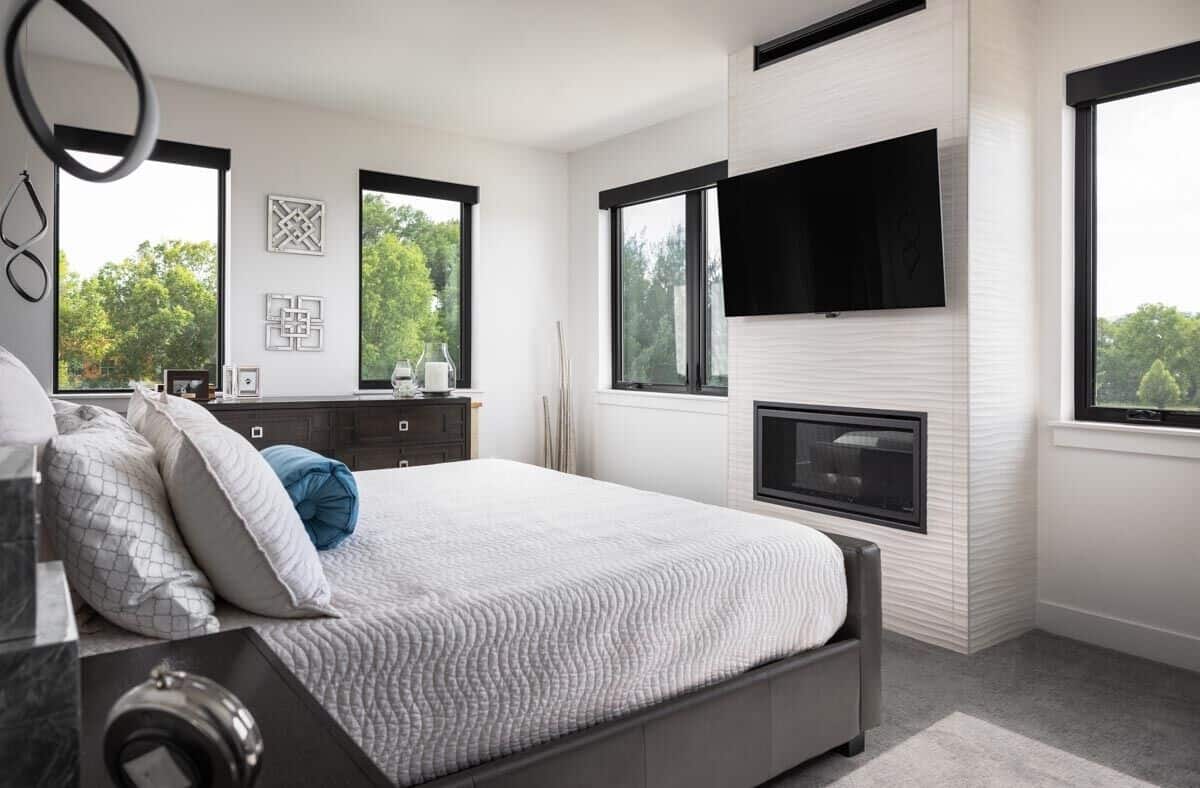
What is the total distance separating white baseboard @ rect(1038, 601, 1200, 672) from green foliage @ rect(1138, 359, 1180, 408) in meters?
0.87

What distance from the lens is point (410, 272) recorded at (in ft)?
17.4

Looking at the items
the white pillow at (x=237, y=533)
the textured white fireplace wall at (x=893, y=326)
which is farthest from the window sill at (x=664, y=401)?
the white pillow at (x=237, y=533)

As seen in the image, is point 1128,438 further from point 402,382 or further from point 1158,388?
point 402,382

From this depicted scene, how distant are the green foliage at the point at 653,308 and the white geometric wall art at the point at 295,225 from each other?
2.09 m

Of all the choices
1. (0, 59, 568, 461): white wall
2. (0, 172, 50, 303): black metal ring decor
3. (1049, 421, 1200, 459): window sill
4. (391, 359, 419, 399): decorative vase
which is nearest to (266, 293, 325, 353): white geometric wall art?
(0, 59, 568, 461): white wall

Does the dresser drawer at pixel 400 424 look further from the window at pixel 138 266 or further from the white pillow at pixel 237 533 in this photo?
the white pillow at pixel 237 533

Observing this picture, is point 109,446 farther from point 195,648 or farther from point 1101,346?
point 1101,346

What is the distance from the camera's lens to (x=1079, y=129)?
10.5 ft

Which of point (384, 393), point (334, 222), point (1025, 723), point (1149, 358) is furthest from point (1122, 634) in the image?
point (334, 222)

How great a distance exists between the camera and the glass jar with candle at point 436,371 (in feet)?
16.1

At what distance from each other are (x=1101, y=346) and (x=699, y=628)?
2.38 m

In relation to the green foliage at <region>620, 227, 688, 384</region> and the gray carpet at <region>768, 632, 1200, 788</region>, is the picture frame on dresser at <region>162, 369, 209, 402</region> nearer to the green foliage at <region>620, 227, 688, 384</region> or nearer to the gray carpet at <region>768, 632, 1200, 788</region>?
the green foliage at <region>620, 227, 688, 384</region>

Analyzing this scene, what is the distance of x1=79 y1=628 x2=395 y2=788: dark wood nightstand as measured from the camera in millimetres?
825

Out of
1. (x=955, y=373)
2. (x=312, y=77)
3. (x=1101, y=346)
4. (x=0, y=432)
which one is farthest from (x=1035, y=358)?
(x=312, y=77)
